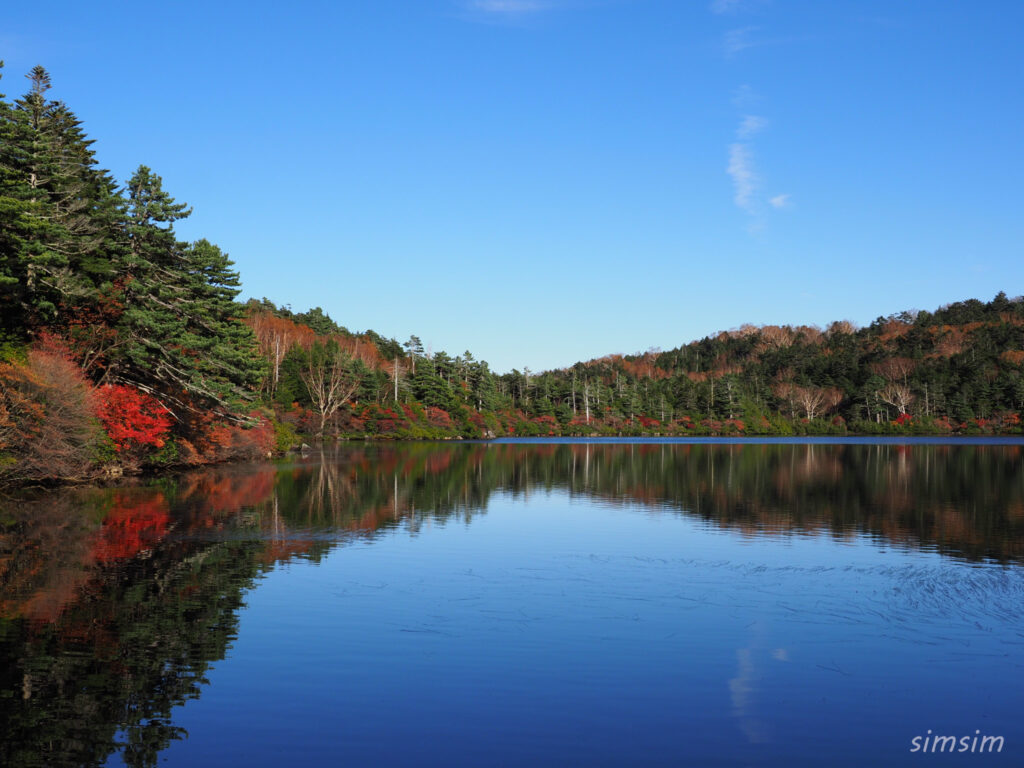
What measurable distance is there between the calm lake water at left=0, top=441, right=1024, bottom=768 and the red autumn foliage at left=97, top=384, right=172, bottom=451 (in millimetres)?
7695

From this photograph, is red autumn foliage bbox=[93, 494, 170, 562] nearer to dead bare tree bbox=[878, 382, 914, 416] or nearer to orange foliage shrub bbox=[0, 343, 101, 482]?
orange foliage shrub bbox=[0, 343, 101, 482]

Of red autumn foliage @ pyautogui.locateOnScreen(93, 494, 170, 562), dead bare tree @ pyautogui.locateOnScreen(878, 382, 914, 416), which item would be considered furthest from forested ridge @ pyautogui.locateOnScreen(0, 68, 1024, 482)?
dead bare tree @ pyautogui.locateOnScreen(878, 382, 914, 416)

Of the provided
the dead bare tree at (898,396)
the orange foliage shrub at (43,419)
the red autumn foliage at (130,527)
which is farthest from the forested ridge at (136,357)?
the dead bare tree at (898,396)

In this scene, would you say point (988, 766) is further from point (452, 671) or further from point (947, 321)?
point (947, 321)

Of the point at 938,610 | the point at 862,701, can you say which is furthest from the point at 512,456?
the point at 862,701

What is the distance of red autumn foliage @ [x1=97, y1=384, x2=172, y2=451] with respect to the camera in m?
37.2

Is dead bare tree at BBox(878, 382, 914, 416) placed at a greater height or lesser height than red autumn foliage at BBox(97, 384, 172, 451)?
greater

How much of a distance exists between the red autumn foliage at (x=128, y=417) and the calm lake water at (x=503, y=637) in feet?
25.2

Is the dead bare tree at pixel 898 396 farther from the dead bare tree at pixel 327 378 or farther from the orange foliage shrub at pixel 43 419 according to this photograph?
the orange foliage shrub at pixel 43 419

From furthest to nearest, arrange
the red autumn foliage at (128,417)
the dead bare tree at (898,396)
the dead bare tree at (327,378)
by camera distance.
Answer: the dead bare tree at (898,396), the dead bare tree at (327,378), the red autumn foliage at (128,417)

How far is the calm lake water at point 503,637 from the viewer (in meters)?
9.69

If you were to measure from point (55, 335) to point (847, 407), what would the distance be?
141 m

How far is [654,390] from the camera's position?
490 ft

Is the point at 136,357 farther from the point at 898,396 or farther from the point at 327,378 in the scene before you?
the point at 898,396
